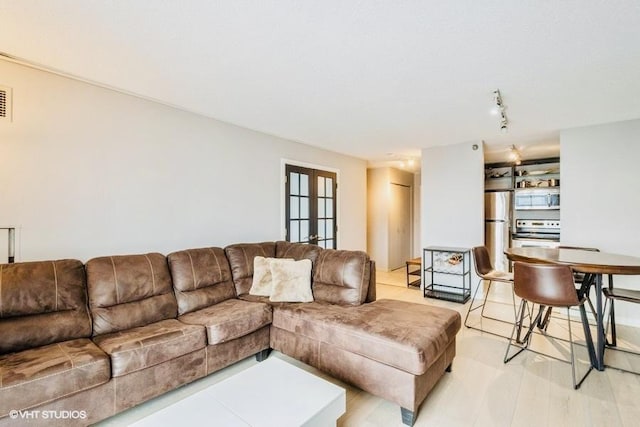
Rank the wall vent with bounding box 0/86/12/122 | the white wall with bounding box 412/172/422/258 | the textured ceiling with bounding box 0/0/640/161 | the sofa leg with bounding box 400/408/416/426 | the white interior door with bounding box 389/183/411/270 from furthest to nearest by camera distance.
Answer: the white wall with bounding box 412/172/422/258
the white interior door with bounding box 389/183/411/270
the wall vent with bounding box 0/86/12/122
the sofa leg with bounding box 400/408/416/426
the textured ceiling with bounding box 0/0/640/161

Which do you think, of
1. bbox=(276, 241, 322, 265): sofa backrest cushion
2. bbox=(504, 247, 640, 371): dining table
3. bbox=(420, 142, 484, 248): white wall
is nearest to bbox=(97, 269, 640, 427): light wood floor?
bbox=(504, 247, 640, 371): dining table

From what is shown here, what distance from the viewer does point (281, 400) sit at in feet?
Result: 4.98

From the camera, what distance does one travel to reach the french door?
453 cm

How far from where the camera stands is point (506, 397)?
2.11m

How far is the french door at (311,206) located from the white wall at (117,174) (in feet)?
1.66

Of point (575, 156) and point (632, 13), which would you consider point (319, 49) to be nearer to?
point (632, 13)

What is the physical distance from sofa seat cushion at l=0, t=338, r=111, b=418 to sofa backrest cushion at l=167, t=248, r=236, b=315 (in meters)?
0.81

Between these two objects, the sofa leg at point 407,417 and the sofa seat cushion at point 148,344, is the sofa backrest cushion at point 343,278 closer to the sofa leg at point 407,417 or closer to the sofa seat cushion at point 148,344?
the sofa leg at point 407,417

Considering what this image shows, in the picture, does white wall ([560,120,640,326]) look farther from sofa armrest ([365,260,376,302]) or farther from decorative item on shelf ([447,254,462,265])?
sofa armrest ([365,260,376,302])

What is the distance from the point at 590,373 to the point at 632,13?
261 centimetres

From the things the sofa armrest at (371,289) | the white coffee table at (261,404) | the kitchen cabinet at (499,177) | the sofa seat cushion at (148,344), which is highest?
the kitchen cabinet at (499,177)

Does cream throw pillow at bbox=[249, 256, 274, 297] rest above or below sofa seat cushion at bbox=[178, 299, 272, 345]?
above

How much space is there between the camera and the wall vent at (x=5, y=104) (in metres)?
2.20

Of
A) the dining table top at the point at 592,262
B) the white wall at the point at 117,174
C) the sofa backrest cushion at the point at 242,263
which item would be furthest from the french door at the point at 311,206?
the dining table top at the point at 592,262
